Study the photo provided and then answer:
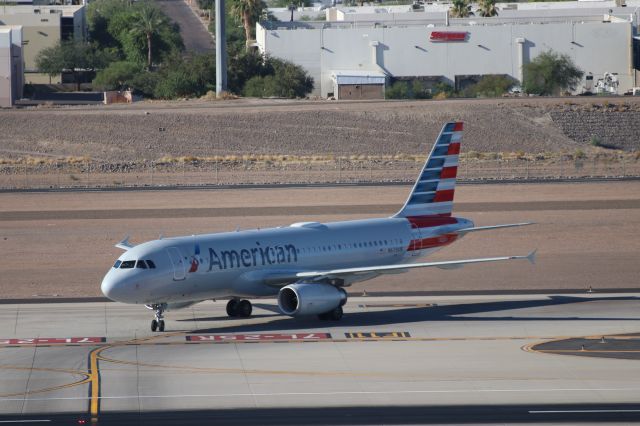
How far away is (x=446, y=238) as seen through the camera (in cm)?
5422

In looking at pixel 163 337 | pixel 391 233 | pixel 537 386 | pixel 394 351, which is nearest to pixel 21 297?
pixel 163 337

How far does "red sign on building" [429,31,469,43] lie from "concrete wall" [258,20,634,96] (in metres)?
0.74

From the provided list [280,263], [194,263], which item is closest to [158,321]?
[194,263]

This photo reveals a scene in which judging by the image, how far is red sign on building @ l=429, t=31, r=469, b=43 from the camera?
147375mm

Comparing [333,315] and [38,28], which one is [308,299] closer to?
[333,315]

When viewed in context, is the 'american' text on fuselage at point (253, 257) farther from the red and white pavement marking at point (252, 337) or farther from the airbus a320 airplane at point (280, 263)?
the red and white pavement marking at point (252, 337)

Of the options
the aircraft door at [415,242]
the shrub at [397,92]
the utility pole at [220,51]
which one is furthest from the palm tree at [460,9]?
the aircraft door at [415,242]

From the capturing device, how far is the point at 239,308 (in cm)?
4844

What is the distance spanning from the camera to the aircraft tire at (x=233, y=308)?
48.5m

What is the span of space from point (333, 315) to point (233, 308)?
447cm

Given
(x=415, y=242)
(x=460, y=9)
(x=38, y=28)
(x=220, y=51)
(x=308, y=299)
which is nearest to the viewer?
(x=308, y=299)

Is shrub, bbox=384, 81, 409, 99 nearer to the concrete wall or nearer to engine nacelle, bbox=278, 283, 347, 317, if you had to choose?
the concrete wall

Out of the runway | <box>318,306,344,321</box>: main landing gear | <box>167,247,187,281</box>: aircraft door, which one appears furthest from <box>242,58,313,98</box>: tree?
<box>167,247,187,281</box>: aircraft door

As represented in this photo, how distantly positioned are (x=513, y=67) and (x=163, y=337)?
112840 millimetres
